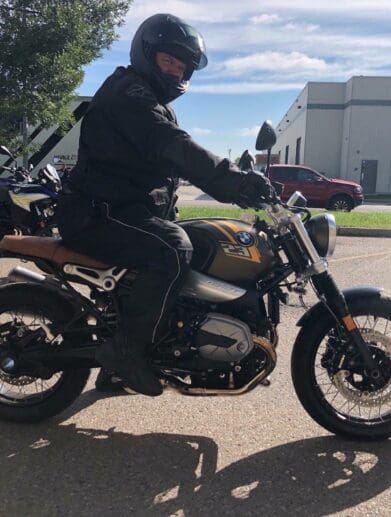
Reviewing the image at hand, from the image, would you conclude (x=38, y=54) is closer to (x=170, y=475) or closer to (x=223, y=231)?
(x=223, y=231)

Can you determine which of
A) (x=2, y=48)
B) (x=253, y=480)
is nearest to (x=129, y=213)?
(x=253, y=480)

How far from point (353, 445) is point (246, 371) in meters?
0.78

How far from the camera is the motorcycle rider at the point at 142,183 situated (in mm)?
2719

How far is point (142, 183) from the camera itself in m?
2.90

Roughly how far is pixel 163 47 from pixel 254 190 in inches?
36.7

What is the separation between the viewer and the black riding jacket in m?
2.71

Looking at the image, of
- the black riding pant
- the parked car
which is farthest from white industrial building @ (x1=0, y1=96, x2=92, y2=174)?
the black riding pant

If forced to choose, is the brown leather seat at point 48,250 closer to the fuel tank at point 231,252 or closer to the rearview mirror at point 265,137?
the fuel tank at point 231,252

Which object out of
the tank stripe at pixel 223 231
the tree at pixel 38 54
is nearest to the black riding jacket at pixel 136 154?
the tank stripe at pixel 223 231

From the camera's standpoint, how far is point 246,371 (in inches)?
119

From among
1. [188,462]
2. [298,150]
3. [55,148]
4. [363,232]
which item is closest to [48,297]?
[188,462]

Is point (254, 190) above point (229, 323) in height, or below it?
above

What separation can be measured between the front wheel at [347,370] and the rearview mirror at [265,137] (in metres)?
1.02

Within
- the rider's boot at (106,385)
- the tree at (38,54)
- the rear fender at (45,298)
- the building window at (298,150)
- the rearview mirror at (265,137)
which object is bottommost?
the rider's boot at (106,385)
